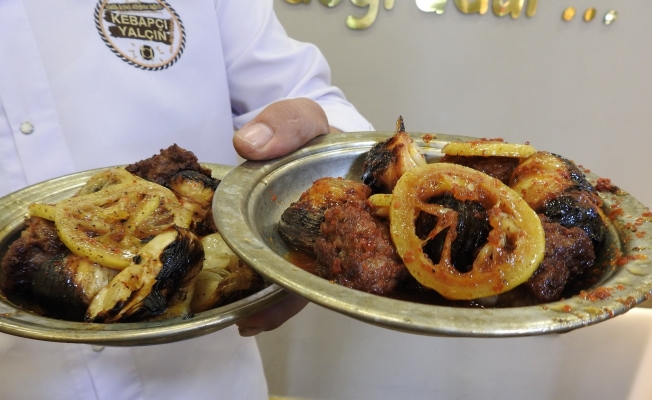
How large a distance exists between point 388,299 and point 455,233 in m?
0.22

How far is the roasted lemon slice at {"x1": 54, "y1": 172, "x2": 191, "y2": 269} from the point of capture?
0.93 m

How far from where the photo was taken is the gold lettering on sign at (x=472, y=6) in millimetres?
2740

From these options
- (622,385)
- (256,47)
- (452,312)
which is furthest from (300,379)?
(452,312)

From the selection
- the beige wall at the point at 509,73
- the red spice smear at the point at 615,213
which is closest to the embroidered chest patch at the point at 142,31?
the beige wall at the point at 509,73

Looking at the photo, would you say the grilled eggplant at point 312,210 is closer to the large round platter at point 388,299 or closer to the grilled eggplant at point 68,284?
the large round platter at point 388,299

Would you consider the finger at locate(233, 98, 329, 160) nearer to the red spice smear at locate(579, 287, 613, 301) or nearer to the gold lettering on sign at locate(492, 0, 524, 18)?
the red spice smear at locate(579, 287, 613, 301)

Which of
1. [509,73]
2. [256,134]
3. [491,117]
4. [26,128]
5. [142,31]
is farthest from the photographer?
[491,117]

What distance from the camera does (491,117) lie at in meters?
3.14

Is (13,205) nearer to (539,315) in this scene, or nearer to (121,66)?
(121,66)

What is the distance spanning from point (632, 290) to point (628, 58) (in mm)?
2922

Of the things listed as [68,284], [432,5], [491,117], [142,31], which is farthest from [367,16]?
[68,284]

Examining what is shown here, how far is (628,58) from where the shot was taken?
295 cm

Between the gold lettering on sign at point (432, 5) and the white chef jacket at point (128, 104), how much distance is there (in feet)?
3.71

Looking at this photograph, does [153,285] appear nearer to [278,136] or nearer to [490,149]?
[278,136]
